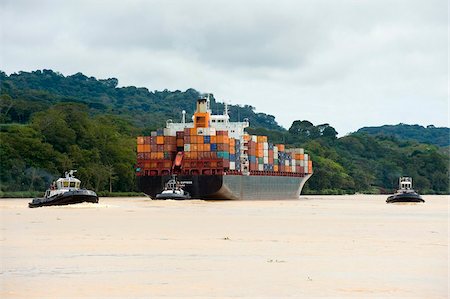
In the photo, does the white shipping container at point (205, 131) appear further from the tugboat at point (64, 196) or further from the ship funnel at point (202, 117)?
the tugboat at point (64, 196)

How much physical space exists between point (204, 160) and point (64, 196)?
35.3m

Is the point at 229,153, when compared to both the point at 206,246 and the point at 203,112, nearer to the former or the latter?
the point at 203,112

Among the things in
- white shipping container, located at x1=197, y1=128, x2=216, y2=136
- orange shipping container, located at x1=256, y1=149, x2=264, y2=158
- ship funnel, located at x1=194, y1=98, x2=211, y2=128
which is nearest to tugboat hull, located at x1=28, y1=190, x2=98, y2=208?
white shipping container, located at x1=197, y1=128, x2=216, y2=136

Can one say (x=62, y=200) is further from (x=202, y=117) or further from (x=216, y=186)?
(x=202, y=117)

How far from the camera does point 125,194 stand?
4783 inches

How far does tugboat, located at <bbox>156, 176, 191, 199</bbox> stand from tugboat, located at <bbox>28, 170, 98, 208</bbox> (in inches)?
796

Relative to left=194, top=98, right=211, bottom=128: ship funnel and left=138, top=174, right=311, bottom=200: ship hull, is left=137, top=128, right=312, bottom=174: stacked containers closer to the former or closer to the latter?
left=138, top=174, right=311, bottom=200: ship hull

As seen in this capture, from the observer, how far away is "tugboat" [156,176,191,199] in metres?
80.4

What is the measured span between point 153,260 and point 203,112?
78.9m

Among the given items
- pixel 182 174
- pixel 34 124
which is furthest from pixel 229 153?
pixel 34 124

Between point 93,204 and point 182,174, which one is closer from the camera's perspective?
point 93,204

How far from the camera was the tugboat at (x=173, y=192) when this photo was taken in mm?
80375

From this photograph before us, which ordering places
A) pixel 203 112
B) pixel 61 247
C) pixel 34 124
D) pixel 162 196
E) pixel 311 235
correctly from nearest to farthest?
pixel 61 247, pixel 311 235, pixel 162 196, pixel 203 112, pixel 34 124

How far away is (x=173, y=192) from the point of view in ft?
266
